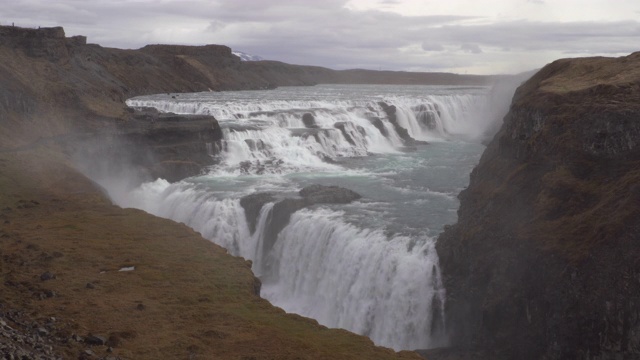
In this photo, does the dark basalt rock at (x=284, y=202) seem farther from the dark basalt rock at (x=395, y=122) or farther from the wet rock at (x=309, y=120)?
the dark basalt rock at (x=395, y=122)

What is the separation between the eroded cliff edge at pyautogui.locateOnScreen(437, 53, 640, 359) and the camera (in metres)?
15.1

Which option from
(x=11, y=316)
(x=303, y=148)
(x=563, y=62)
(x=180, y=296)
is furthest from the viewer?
(x=303, y=148)

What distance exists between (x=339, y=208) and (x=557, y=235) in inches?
407

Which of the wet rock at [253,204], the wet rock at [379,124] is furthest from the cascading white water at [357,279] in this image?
the wet rock at [379,124]

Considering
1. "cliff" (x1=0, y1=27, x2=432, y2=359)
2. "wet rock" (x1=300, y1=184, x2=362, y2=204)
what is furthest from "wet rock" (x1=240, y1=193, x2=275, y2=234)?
"cliff" (x1=0, y1=27, x2=432, y2=359)

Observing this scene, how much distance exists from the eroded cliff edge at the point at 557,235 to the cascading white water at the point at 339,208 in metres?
1.39

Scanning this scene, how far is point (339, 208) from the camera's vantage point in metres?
26.0

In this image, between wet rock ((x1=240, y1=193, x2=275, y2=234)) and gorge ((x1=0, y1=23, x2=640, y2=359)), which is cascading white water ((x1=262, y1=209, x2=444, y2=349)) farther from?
wet rock ((x1=240, y1=193, x2=275, y2=234))

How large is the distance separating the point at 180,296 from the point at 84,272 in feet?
10.1

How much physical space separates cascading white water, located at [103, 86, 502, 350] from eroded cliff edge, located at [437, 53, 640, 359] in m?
1.39

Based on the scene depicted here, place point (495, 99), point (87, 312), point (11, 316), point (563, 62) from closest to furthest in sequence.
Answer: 1. point (11, 316)
2. point (87, 312)
3. point (563, 62)
4. point (495, 99)

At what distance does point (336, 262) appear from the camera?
22250 mm

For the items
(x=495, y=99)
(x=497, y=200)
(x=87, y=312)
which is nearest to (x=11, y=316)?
(x=87, y=312)

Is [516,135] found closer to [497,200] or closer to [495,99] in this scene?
[497,200]
